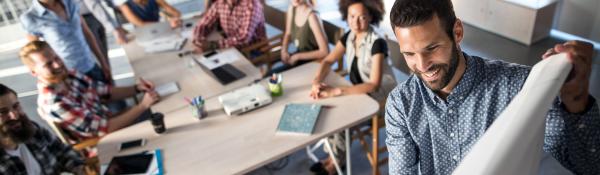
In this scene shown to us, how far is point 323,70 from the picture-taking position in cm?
261

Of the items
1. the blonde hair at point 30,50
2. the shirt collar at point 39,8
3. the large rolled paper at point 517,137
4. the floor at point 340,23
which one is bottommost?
the floor at point 340,23

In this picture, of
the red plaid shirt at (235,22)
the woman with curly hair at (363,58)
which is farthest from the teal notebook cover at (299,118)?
the red plaid shirt at (235,22)

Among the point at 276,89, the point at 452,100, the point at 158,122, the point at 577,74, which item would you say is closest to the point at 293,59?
the point at 276,89

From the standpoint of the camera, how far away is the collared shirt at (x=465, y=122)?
100cm

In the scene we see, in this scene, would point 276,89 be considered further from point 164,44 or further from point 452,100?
point 452,100

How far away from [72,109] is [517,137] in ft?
7.76

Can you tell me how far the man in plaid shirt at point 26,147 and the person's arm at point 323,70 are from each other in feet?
4.19

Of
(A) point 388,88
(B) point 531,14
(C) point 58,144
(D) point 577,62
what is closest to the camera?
(D) point 577,62

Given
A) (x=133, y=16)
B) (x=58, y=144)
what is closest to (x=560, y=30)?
(x=58, y=144)

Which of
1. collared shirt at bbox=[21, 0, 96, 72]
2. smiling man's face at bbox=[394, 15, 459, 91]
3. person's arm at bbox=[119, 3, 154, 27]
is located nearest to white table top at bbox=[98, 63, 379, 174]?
smiling man's face at bbox=[394, 15, 459, 91]

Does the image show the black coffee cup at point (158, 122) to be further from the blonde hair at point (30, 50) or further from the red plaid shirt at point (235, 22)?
the red plaid shirt at point (235, 22)

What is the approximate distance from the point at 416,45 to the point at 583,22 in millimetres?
921

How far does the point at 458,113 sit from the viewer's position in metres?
1.17

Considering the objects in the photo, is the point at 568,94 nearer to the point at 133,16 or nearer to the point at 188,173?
the point at 188,173
